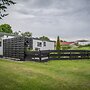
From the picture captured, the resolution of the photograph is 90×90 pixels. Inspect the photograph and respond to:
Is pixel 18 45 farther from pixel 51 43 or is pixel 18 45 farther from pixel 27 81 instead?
pixel 51 43

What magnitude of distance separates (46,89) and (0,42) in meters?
27.6

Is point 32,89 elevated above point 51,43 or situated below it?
below

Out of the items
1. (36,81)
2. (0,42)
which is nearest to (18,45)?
(0,42)

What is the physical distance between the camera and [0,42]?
122 feet

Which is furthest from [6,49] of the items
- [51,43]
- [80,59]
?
[51,43]

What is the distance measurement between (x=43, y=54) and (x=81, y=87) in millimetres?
14307

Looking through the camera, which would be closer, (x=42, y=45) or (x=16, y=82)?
(x=16, y=82)

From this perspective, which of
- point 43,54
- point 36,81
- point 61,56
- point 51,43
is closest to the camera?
point 36,81

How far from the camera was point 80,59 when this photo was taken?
1121 inches

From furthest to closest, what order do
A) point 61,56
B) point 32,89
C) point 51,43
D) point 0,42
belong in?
point 51,43 < point 0,42 < point 61,56 < point 32,89

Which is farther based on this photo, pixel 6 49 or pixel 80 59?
pixel 6 49

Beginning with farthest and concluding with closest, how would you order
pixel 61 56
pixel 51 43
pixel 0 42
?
pixel 51 43 < pixel 0 42 < pixel 61 56

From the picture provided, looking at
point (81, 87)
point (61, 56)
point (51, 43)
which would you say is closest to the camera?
point (81, 87)

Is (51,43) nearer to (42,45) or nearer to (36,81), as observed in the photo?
(42,45)
